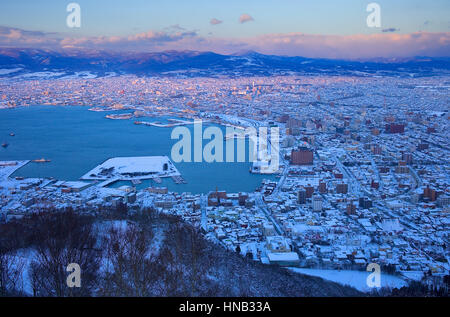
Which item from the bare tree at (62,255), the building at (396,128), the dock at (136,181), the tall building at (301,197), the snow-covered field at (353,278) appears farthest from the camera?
the building at (396,128)

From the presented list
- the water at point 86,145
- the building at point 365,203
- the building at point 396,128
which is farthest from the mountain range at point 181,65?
the building at point 365,203

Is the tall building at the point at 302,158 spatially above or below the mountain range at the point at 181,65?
below

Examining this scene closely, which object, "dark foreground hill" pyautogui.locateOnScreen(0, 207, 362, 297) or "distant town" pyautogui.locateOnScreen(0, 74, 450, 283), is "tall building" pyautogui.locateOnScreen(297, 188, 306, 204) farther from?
"dark foreground hill" pyautogui.locateOnScreen(0, 207, 362, 297)

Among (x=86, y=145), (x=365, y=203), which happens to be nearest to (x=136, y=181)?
(x=365, y=203)

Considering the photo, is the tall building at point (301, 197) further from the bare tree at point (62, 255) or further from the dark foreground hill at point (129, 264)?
the bare tree at point (62, 255)
